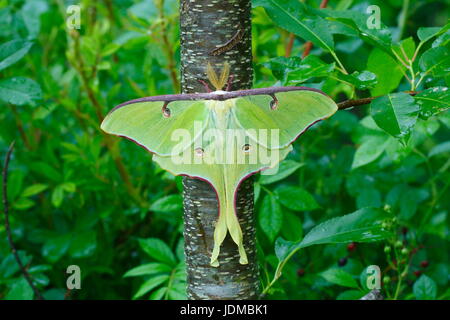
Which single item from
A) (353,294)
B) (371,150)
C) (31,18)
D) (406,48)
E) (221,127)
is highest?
(31,18)

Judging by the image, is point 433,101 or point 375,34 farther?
point 375,34

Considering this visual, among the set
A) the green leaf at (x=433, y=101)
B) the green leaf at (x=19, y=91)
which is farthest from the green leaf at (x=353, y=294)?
the green leaf at (x=19, y=91)

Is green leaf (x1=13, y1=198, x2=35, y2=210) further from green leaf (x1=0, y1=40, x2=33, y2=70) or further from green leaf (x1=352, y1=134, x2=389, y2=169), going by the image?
green leaf (x1=352, y1=134, x2=389, y2=169)

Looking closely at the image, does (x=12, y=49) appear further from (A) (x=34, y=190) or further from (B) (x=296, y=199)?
(B) (x=296, y=199)

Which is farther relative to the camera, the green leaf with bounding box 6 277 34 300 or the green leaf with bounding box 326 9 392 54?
the green leaf with bounding box 6 277 34 300

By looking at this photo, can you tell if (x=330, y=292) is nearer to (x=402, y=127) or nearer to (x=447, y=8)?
(x=402, y=127)

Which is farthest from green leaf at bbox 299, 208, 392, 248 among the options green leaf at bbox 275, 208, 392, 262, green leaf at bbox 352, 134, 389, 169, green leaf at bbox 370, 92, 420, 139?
green leaf at bbox 352, 134, 389, 169

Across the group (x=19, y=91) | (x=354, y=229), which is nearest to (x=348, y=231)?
(x=354, y=229)
